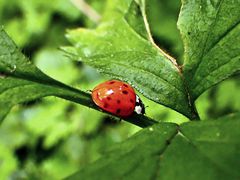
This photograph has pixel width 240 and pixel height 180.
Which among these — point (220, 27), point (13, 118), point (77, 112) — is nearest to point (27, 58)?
point (220, 27)

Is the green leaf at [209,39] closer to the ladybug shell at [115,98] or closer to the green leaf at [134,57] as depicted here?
the green leaf at [134,57]

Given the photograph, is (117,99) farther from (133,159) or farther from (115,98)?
(133,159)

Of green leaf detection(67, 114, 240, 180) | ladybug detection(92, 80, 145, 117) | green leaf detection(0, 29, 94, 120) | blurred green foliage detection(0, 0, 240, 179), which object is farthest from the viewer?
blurred green foliage detection(0, 0, 240, 179)

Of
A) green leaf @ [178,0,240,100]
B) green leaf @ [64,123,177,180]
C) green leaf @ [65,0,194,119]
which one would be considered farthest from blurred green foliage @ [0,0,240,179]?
green leaf @ [64,123,177,180]

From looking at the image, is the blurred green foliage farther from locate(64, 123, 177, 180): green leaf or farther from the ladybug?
locate(64, 123, 177, 180): green leaf

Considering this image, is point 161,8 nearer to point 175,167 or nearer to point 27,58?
point 27,58

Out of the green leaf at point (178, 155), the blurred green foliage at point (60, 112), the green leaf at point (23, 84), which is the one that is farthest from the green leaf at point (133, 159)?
the blurred green foliage at point (60, 112)

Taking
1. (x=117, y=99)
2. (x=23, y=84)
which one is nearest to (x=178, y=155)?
(x=23, y=84)
